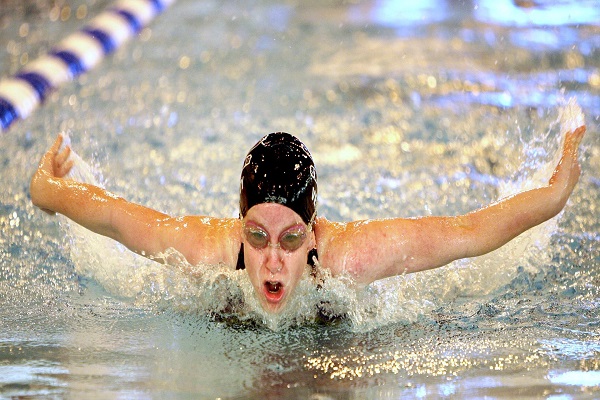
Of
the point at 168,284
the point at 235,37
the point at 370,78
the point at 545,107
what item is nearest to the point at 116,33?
the point at 235,37

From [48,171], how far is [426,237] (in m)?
1.29

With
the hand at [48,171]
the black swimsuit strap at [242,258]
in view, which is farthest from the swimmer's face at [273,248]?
the hand at [48,171]

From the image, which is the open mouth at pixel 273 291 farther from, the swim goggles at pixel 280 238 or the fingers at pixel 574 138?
the fingers at pixel 574 138

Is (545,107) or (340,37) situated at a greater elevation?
(340,37)

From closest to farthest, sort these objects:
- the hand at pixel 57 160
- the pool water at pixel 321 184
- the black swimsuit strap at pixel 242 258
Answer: the pool water at pixel 321 184, the black swimsuit strap at pixel 242 258, the hand at pixel 57 160

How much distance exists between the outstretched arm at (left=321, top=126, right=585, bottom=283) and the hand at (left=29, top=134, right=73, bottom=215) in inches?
36.7

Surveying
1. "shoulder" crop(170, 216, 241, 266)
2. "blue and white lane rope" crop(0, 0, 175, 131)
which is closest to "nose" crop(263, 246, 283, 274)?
"shoulder" crop(170, 216, 241, 266)

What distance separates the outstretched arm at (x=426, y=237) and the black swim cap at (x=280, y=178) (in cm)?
18

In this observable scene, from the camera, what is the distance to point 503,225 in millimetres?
2510

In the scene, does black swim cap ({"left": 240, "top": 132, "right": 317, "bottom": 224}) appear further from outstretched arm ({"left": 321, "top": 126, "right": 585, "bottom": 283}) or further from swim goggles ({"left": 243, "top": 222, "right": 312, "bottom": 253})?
outstretched arm ({"left": 321, "top": 126, "right": 585, "bottom": 283})

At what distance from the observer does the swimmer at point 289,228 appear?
2.32 meters

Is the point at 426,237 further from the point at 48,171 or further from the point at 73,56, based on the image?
the point at 73,56

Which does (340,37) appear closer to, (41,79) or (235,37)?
(235,37)

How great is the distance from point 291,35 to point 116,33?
1.44 m
